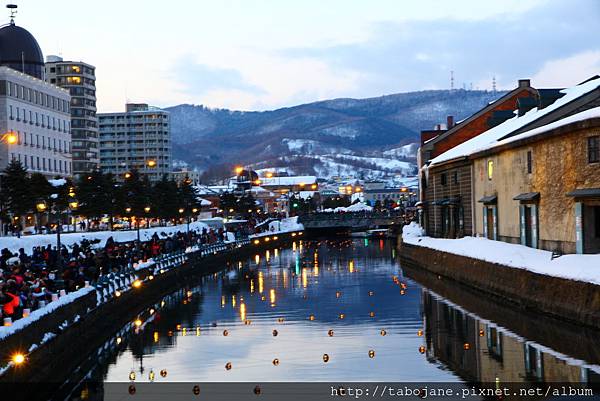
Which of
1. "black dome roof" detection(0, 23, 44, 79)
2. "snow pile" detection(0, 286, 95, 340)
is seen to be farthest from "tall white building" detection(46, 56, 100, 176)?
"snow pile" detection(0, 286, 95, 340)

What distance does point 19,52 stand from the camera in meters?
126

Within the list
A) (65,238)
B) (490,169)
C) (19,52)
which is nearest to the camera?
(490,169)

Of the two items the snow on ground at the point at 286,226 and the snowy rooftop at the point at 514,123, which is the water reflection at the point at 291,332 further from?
the snow on ground at the point at 286,226

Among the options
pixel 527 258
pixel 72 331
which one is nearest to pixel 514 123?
pixel 527 258

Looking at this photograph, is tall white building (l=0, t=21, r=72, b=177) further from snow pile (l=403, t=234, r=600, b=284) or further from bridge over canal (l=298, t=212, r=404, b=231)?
snow pile (l=403, t=234, r=600, b=284)

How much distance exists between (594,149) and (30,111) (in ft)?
270

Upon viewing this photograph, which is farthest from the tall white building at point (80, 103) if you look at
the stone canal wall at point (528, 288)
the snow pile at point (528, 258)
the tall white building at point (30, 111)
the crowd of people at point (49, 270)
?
the stone canal wall at point (528, 288)

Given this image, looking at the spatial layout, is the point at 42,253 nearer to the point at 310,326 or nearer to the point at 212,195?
the point at 310,326

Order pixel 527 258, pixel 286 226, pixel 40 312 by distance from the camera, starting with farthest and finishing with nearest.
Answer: pixel 286 226 → pixel 527 258 → pixel 40 312

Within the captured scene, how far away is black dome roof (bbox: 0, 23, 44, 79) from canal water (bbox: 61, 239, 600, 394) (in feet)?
249

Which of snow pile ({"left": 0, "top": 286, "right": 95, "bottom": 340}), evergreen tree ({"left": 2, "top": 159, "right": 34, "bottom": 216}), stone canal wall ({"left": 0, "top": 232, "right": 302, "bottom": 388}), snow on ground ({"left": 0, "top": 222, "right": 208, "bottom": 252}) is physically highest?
evergreen tree ({"left": 2, "top": 159, "right": 34, "bottom": 216})

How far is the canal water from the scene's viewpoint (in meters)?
30.3

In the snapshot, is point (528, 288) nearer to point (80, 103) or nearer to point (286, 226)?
point (286, 226)

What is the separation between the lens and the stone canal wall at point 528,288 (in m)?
34.2
